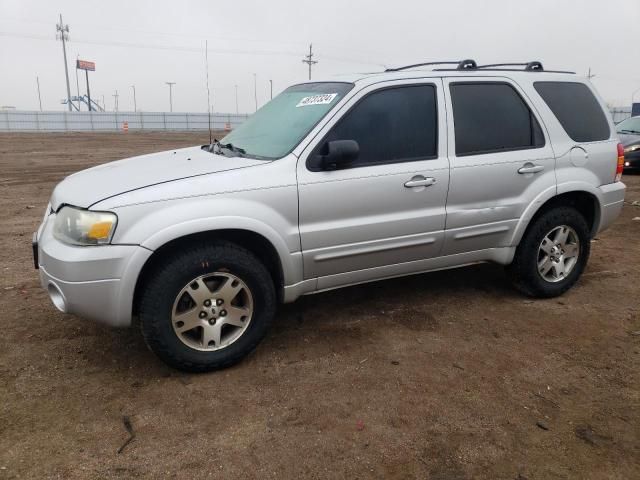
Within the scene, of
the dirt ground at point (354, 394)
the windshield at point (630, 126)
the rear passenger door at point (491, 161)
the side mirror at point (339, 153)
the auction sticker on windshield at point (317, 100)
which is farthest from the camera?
the windshield at point (630, 126)

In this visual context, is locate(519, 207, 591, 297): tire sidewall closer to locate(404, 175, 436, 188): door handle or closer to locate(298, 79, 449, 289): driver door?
locate(298, 79, 449, 289): driver door

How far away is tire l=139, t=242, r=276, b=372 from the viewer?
306 cm

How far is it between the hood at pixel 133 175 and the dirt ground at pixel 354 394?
1074mm

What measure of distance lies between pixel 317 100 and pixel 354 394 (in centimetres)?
202

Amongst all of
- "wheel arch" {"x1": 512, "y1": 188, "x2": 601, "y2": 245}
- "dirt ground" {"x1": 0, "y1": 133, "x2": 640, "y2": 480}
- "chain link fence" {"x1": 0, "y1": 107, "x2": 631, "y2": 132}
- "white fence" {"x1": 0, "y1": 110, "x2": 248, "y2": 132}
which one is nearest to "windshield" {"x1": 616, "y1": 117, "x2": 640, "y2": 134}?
"wheel arch" {"x1": 512, "y1": 188, "x2": 601, "y2": 245}

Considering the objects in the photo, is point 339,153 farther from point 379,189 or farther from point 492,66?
point 492,66

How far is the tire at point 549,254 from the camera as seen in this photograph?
435cm

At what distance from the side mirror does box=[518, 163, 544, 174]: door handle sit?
152 centimetres

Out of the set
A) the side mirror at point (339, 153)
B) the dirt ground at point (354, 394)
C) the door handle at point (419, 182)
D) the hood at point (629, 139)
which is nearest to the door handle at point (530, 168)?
the door handle at point (419, 182)

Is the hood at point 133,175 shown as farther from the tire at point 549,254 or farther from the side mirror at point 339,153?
the tire at point 549,254

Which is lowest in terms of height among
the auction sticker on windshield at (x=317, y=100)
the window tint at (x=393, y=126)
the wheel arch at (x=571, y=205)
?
the wheel arch at (x=571, y=205)

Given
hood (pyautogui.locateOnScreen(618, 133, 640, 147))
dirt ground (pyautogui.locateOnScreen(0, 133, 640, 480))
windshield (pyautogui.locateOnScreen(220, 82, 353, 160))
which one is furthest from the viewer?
hood (pyautogui.locateOnScreen(618, 133, 640, 147))

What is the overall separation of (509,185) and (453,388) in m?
1.77

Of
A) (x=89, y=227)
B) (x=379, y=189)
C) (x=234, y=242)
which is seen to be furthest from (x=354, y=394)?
(x=89, y=227)
